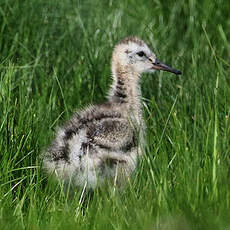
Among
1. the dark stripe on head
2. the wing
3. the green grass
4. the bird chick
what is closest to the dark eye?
the dark stripe on head

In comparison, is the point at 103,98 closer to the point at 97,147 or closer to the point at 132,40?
the point at 132,40

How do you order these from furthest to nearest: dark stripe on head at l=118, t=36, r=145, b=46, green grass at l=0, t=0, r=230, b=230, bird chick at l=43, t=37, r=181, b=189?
dark stripe on head at l=118, t=36, r=145, b=46, bird chick at l=43, t=37, r=181, b=189, green grass at l=0, t=0, r=230, b=230

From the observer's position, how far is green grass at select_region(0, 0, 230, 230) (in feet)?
10.4

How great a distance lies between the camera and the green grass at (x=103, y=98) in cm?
317

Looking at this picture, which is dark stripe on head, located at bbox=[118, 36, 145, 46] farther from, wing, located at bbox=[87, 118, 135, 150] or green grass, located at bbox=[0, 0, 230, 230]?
wing, located at bbox=[87, 118, 135, 150]

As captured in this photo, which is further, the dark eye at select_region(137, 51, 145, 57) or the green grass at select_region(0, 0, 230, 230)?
the dark eye at select_region(137, 51, 145, 57)

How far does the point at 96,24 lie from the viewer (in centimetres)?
554

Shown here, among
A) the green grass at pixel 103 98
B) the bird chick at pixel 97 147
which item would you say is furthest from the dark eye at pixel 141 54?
the bird chick at pixel 97 147

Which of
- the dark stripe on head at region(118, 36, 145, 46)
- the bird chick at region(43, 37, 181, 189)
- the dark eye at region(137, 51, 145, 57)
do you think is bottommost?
the bird chick at region(43, 37, 181, 189)

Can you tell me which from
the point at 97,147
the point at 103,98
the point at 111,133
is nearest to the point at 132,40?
the point at 103,98

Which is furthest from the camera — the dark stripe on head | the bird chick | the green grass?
the dark stripe on head

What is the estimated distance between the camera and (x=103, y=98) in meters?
4.84

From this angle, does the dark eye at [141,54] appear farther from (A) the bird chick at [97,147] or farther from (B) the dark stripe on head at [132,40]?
(A) the bird chick at [97,147]

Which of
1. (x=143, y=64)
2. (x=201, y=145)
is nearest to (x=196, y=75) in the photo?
(x=143, y=64)
